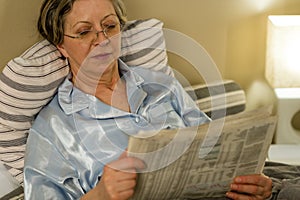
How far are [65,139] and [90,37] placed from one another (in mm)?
271

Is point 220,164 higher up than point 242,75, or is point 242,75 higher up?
point 220,164

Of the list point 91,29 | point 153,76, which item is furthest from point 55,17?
point 153,76

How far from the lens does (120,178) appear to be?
52.2 inches

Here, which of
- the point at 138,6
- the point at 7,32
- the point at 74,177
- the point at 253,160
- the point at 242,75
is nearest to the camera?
the point at 253,160

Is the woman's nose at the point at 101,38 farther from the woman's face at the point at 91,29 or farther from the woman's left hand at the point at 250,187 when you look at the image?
the woman's left hand at the point at 250,187

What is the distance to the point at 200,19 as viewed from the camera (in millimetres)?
2166

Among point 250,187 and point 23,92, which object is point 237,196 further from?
point 23,92

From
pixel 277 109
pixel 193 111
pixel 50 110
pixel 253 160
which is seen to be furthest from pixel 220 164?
pixel 277 109

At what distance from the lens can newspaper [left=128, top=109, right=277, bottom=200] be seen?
1.26 metres

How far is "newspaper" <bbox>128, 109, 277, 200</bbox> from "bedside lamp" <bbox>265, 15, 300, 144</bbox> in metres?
0.75

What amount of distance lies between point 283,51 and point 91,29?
82 centimetres

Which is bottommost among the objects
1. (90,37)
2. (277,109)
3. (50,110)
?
(277,109)

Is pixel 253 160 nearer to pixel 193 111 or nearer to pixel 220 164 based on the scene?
pixel 220 164

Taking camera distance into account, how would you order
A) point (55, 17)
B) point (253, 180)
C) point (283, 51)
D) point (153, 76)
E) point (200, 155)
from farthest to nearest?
1. point (283, 51)
2. point (153, 76)
3. point (55, 17)
4. point (253, 180)
5. point (200, 155)
